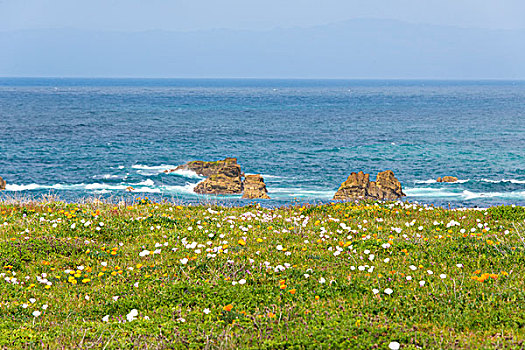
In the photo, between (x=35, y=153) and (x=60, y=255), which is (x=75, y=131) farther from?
(x=60, y=255)

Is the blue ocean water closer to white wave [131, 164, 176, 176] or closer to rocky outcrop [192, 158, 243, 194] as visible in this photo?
white wave [131, 164, 176, 176]

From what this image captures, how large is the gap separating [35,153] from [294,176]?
35.6 meters

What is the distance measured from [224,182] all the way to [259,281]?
37.3 m

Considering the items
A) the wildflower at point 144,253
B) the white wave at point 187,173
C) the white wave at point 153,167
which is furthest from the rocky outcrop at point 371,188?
the wildflower at point 144,253

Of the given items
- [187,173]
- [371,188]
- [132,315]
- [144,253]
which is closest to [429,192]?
[371,188]

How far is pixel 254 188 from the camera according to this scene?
4428 cm

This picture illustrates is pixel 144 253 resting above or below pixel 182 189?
above

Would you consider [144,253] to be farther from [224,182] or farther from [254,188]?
[224,182]

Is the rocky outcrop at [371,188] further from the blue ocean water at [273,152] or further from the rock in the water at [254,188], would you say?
the rock in the water at [254,188]

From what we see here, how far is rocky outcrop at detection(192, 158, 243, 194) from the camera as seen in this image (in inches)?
1795

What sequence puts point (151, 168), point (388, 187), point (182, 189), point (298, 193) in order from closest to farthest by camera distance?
1. point (388, 187)
2. point (298, 193)
3. point (182, 189)
4. point (151, 168)

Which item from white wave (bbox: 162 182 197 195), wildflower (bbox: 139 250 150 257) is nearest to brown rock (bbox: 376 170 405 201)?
white wave (bbox: 162 182 197 195)

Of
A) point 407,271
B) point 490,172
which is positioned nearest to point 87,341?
point 407,271

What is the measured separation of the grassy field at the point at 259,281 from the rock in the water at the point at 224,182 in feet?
103
